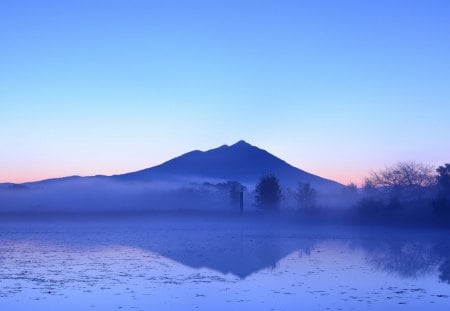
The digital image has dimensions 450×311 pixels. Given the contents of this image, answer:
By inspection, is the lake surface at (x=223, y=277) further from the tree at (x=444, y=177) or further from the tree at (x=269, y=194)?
the tree at (x=269, y=194)

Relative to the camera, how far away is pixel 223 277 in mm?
26906

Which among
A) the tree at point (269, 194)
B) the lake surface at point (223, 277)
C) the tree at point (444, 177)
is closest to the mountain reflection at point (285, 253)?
the lake surface at point (223, 277)

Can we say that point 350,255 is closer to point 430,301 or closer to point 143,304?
point 430,301

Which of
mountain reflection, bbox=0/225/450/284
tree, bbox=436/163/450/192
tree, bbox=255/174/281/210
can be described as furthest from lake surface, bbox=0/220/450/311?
tree, bbox=255/174/281/210

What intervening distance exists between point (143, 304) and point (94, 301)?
1932mm

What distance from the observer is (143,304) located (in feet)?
66.0

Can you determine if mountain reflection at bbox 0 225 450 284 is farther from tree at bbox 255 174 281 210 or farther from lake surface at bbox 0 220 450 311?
tree at bbox 255 174 281 210

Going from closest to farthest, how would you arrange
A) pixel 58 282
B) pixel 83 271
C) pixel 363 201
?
pixel 58 282
pixel 83 271
pixel 363 201

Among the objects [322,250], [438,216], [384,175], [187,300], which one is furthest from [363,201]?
[187,300]

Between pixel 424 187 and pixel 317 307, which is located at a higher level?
pixel 424 187

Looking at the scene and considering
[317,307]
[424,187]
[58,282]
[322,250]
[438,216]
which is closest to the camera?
[317,307]

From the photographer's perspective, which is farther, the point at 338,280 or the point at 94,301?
the point at 338,280

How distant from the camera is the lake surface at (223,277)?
2056cm

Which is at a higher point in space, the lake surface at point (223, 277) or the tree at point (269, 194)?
the tree at point (269, 194)
